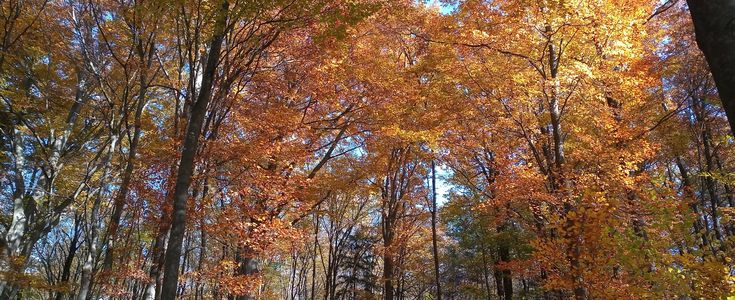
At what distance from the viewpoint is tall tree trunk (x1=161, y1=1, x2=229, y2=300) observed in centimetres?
598

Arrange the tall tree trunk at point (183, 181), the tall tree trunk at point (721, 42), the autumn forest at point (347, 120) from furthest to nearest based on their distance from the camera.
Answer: the autumn forest at point (347, 120), the tall tree trunk at point (183, 181), the tall tree trunk at point (721, 42)

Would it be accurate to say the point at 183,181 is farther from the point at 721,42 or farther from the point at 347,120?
the point at 347,120

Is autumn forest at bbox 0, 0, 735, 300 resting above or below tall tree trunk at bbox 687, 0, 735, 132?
above

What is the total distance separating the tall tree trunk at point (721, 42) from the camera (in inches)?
57.0

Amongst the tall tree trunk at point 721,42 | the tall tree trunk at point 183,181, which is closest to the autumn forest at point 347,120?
the tall tree trunk at point 183,181

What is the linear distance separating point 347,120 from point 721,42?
449 inches

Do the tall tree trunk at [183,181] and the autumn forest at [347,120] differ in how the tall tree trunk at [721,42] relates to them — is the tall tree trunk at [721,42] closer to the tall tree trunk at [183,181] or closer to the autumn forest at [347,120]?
the autumn forest at [347,120]

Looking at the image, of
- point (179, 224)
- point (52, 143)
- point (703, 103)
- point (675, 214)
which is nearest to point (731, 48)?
point (675, 214)

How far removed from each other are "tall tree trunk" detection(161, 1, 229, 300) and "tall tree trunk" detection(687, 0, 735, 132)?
591 centimetres

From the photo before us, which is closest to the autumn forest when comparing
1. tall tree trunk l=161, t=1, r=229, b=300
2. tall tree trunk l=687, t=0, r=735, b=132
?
tall tree trunk l=161, t=1, r=229, b=300

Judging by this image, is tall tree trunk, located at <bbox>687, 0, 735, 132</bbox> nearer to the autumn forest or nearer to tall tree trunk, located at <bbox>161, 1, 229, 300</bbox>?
the autumn forest

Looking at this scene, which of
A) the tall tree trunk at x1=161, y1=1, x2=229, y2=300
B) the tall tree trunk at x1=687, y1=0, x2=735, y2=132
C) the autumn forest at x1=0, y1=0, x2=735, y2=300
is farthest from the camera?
the autumn forest at x1=0, y1=0, x2=735, y2=300

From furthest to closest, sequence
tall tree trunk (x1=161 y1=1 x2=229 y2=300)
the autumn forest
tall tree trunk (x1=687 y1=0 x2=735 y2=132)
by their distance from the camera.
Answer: the autumn forest, tall tree trunk (x1=161 y1=1 x2=229 y2=300), tall tree trunk (x1=687 y1=0 x2=735 y2=132)

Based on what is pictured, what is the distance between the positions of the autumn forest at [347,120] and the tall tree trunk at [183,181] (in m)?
0.03
